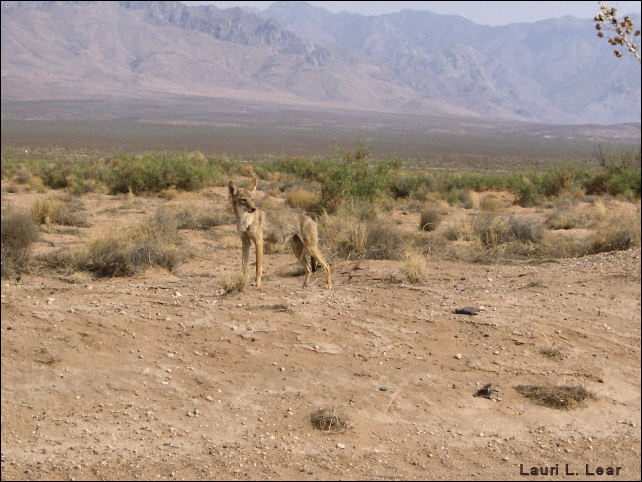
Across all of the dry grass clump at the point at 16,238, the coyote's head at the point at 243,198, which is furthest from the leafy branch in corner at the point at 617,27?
the dry grass clump at the point at 16,238

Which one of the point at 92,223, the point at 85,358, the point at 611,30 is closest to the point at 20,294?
the point at 85,358

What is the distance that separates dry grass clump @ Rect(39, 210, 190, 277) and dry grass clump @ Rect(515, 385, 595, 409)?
6419mm

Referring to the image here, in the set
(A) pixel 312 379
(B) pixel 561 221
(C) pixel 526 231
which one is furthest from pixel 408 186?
(A) pixel 312 379

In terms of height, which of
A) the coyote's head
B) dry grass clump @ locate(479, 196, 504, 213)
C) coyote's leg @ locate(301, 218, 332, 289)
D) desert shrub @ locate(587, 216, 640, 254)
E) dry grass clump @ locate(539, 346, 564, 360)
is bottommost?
dry grass clump @ locate(479, 196, 504, 213)

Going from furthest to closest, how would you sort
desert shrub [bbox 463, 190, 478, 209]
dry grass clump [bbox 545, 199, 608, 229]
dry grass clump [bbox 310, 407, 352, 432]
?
1. desert shrub [bbox 463, 190, 478, 209]
2. dry grass clump [bbox 545, 199, 608, 229]
3. dry grass clump [bbox 310, 407, 352, 432]

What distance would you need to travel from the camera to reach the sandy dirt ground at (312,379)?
19.2 feet

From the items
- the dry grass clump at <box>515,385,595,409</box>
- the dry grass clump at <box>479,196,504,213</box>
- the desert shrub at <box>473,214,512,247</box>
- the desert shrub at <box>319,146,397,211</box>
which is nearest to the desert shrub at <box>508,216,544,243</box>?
the desert shrub at <box>473,214,512,247</box>

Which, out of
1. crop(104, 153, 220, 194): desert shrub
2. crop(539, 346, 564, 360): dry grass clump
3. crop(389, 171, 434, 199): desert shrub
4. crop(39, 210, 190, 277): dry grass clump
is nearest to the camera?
crop(539, 346, 564, 360): dry grass clump

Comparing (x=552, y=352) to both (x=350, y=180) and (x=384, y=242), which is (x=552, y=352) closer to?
(x=384, y=242)

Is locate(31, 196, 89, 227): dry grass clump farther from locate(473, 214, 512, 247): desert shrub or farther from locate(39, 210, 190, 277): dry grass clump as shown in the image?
locate(473, 214, 512, 247): desert shrub

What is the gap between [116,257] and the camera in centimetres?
1138

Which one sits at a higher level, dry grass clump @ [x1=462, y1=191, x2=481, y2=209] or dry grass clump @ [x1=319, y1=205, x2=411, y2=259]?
dry grass clump @ [x1=319, y1=205, x2=411, y2=259]

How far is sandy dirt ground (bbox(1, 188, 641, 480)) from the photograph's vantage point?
5.84 m

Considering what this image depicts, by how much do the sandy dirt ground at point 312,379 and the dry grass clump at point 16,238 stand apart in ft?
4.21
